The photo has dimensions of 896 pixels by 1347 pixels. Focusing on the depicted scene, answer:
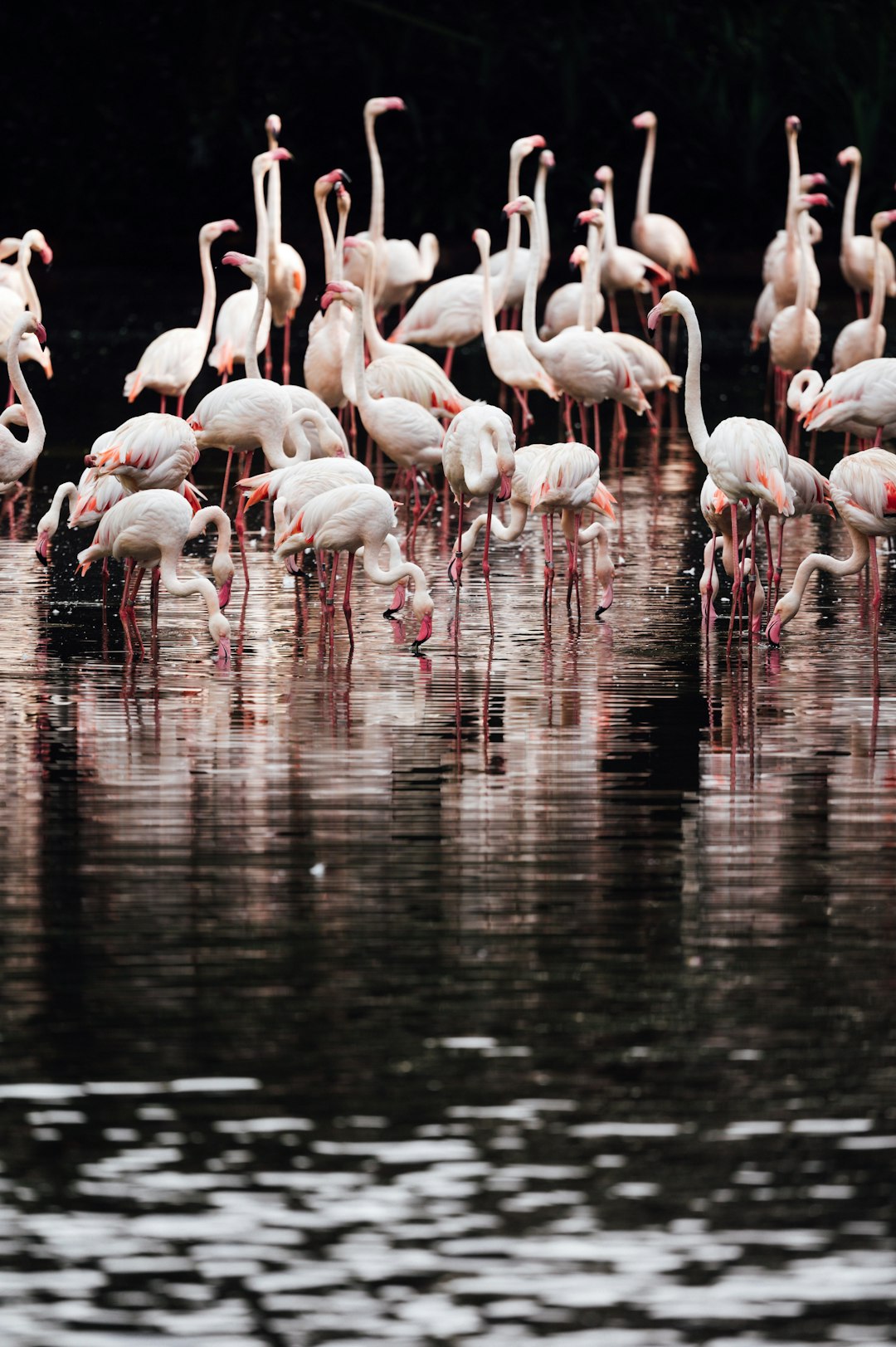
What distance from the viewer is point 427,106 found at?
29938 mm

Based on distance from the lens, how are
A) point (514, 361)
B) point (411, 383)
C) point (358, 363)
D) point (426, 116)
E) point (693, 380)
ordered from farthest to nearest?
point (426, 116), point (514, 361), point (411, 383), point (358, 363), point (693, 380)

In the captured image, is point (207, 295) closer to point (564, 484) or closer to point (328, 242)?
point (328, 242)

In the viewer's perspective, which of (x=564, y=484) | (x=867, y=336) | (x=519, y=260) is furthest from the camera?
(x=519, y=260)

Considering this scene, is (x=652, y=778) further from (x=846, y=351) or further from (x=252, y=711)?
(x=846, y=351)

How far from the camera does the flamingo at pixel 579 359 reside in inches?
506

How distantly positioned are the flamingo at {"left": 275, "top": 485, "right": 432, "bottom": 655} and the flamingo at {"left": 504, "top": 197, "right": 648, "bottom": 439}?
3.49 metres

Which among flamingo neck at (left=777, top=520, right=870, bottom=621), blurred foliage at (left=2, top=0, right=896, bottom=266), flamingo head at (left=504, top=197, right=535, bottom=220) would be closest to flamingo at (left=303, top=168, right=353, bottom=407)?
flamingo head at (left=504, top=197, right=535, bottom=220)

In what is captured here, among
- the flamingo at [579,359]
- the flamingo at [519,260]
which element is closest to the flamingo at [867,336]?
the flamingo at [519,260]

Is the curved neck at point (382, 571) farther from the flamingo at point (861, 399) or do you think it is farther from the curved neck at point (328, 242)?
the curved neck at point (328, 242)

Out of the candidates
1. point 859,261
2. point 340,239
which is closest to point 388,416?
point 340,239

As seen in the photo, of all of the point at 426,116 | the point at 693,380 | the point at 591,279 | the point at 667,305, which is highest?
the point at 426,116

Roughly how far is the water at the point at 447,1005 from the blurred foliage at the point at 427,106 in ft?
64.6

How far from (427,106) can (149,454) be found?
20860mm

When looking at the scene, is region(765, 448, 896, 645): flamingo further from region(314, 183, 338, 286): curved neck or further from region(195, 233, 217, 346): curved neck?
region(314, 183, 338, 286): curved neck
